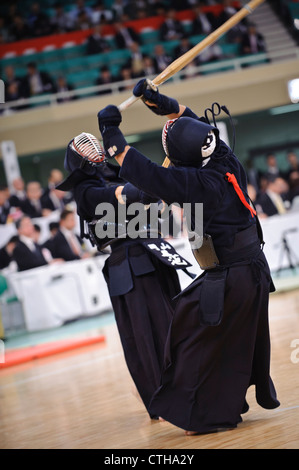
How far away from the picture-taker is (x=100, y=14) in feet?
53.8

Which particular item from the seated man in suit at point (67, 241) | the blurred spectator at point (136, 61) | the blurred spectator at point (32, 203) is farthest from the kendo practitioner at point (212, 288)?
the blurred spectator at point (136, 61)

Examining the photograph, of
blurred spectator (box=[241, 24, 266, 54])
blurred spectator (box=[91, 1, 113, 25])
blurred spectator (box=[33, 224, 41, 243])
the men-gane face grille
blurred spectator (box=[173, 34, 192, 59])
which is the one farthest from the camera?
blurred spectator (box=[91, 1, 113, 25])

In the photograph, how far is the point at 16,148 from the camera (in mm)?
14289

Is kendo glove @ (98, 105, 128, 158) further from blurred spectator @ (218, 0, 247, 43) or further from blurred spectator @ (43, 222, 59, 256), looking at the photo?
blurred spectator @ (218, 0, 247, 43)

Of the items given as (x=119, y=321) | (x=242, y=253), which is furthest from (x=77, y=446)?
(x=242, y=253)

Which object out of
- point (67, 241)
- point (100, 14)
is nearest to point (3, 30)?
point (100, 14)

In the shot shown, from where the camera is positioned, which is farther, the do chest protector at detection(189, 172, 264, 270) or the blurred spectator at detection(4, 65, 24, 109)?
the blurred spectator at detection(4, 65, 24, 109)

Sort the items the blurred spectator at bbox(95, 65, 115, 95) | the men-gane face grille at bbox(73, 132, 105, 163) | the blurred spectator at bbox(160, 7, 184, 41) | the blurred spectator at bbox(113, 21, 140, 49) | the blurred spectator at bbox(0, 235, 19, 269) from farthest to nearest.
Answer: the blurred spectator at bbox(113, 21, 140, 49), the blurred spectator at bbox(160, 7, 184, 41), the blurred spectator at bbox(95, 65, 115, 95), the blurred spectator at bbox(0, 235, 19, 269), the men-gane face grille at bbox(73, 132, 105, 163)

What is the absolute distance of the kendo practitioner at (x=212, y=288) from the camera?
116 inches

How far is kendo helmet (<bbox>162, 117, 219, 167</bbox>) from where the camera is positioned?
116 inches

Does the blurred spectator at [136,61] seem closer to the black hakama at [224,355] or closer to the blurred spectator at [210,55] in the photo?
the blurred spectator at [210,55]

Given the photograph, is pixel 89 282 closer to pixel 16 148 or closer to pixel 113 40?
pixel 16 148

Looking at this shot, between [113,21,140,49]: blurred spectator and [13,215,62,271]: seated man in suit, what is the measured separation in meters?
7.06

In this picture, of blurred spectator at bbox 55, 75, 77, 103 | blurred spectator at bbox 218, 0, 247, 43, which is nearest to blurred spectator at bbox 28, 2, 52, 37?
blurred spectator at bbox 55, 75, 77, 103
